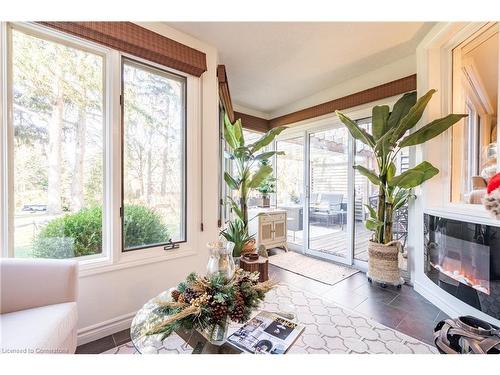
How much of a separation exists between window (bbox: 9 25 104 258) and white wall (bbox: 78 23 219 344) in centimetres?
30

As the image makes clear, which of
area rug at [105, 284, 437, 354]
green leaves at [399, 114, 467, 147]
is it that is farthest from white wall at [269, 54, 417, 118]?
area rug at [105, 284, 437, 354]

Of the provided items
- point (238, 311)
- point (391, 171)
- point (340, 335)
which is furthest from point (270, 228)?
point (238, 311)

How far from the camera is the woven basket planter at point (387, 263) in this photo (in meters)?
2.39

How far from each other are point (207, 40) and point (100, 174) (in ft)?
5.33

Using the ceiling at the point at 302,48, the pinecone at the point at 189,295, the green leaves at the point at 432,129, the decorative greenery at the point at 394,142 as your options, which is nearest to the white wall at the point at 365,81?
the ceiling at the point at 302,48

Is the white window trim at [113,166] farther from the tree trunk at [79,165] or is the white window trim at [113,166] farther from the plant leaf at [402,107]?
the plant leaf at [402,107]

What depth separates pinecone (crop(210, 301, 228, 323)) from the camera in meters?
0.91

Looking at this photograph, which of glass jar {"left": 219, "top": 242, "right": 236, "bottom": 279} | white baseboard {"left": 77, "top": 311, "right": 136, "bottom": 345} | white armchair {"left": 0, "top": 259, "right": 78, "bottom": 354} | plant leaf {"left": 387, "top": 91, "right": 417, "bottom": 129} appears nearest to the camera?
white armchair {"left": 0, "top": 259, "right": 78, "bottom": 354}

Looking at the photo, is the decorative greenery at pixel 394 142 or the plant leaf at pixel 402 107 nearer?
the decorative greenery at pixel 394 142

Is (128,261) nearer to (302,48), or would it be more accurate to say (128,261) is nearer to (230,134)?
(230,134)

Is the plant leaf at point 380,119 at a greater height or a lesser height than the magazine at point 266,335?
greater

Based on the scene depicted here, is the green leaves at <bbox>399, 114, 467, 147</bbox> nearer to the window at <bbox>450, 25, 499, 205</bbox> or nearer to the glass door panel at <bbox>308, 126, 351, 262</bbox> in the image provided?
the window at <bbox>450, 25, 499, 205</bbox>

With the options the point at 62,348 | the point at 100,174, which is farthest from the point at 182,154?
the point at 62,348

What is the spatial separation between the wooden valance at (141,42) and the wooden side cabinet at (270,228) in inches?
84.4
